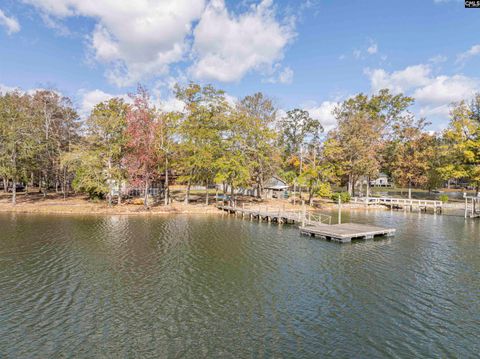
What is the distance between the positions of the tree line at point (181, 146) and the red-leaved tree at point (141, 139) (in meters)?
0.14

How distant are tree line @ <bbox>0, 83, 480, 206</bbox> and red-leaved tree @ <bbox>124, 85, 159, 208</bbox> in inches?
5.6

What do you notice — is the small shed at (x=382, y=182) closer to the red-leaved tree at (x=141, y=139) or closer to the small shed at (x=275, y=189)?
the small shed at (x=275, y=189)

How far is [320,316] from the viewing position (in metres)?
15.2

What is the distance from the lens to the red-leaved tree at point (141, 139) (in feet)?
147

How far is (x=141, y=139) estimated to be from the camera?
45719mm

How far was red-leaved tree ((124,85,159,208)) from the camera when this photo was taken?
147ft

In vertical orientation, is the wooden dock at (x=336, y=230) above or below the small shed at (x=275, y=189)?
below

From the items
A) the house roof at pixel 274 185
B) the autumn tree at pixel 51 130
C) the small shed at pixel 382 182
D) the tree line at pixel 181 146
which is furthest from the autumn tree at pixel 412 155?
the autumn tree at pixel 51 130

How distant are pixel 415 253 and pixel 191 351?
901 inches

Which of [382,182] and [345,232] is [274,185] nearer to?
[345,232]

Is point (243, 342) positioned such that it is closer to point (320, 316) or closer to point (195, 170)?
point (320, 316)

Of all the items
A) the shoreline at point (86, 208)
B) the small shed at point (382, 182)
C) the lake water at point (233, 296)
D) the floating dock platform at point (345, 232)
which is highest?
the small shed at point (382, 182)

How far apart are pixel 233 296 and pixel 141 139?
33.8 metres

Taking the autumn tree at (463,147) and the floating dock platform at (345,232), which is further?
the autumn tree at (463,147)
